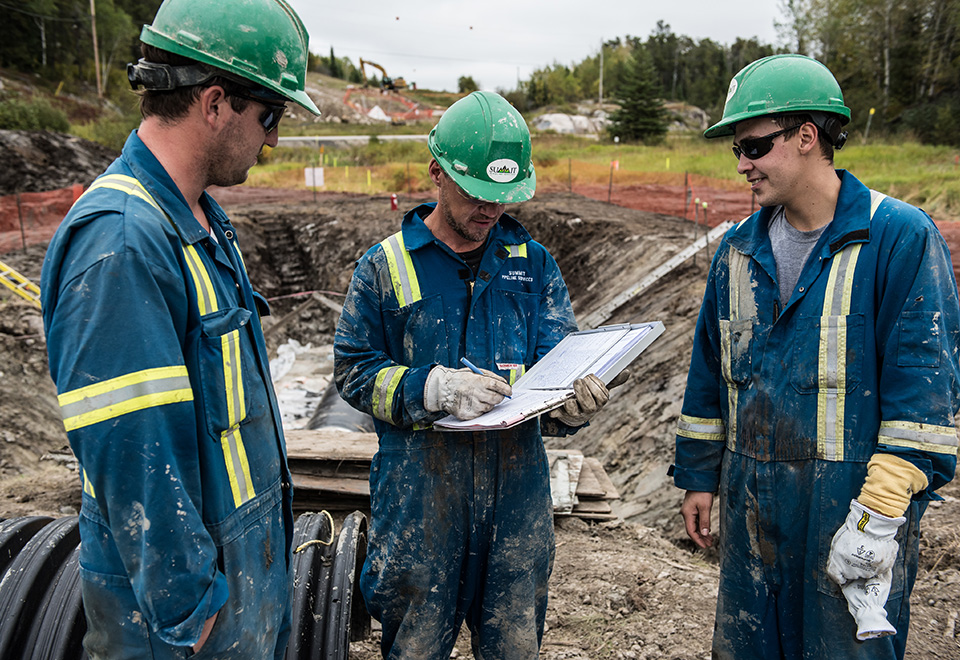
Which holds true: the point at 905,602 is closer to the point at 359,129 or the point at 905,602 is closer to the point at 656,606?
the point at 656,606

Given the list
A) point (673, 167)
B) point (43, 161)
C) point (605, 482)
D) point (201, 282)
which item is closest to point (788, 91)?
point (201, 282)

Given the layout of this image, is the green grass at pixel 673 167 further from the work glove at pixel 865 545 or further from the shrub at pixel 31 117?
the work glove at pixel 865 545

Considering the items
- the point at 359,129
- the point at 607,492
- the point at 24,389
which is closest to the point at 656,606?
the point at 607,492

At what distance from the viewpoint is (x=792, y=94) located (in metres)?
2.13

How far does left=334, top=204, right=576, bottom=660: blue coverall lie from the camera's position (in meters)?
2.28

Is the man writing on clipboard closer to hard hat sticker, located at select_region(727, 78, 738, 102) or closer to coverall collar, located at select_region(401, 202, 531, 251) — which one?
coverall collar, located at select_region(401, 202, 531, 251)

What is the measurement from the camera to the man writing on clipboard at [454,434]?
225 cm

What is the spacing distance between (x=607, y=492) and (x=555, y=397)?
10.5ft

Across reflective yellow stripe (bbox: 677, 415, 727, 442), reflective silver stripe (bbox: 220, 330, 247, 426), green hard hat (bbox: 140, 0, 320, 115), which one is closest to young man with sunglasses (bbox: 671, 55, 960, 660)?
reflective yellow stripe (bbox: 677, 415, 727, 442)

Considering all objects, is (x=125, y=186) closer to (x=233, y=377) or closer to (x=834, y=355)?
(x=233, y=377)

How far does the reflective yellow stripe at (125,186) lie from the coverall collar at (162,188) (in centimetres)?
1

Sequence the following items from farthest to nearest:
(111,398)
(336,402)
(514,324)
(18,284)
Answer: (18,284) → (336,402) → (514,324) → (111,398)

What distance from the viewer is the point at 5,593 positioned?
226cm

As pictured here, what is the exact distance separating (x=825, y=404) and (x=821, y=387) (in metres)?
0.06
